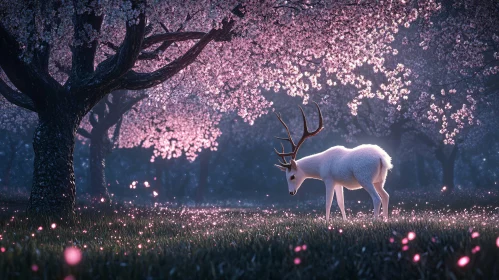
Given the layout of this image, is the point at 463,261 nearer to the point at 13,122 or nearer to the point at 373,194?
the point at 373,194

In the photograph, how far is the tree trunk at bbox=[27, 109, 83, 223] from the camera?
13.5m

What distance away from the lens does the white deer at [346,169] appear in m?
13.1

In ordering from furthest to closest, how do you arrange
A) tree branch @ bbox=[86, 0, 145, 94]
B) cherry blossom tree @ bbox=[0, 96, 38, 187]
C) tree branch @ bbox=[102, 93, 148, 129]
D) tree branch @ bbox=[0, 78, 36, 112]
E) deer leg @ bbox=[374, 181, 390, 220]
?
cherry blossom tree @ bbox=[0, 96, 38, 187]
tree branch @ bbox=[102, 93, 148, 129]
tree branch @ bbox=[0, 78, 36, 112]
deer leg @ bbox=[374, 181, 390, 220]
tree branch @ bbox=[86, 0, 145, 94]

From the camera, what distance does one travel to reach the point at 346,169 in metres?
13.5

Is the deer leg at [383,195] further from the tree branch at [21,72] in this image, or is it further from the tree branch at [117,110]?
the tree branch at [117,110]

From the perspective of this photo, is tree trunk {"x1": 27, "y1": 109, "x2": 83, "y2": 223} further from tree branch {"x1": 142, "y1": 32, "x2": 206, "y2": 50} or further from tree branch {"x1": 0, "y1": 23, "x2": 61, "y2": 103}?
tree branch {"x1": 142, "y1": 32, "x2": 206, "y2": 50}

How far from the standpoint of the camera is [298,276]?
5.16m

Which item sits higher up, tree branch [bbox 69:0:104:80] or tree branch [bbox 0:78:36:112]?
tree branch [bbox 69:0:104:80]

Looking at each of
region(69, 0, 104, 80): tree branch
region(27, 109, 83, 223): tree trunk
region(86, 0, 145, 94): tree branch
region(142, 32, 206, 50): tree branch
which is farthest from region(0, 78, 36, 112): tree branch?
region(142, 32, 206, 50): tree branch

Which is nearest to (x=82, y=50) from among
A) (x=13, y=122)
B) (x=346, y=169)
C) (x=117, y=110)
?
(x=346, y=169)

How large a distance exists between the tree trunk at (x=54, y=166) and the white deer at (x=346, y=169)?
6.84 meters

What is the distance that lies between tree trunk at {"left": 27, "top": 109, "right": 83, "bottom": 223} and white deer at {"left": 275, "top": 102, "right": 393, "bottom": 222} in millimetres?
6840

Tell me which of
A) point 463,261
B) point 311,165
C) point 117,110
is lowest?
point 463,261

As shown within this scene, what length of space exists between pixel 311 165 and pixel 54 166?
8.37 meters
